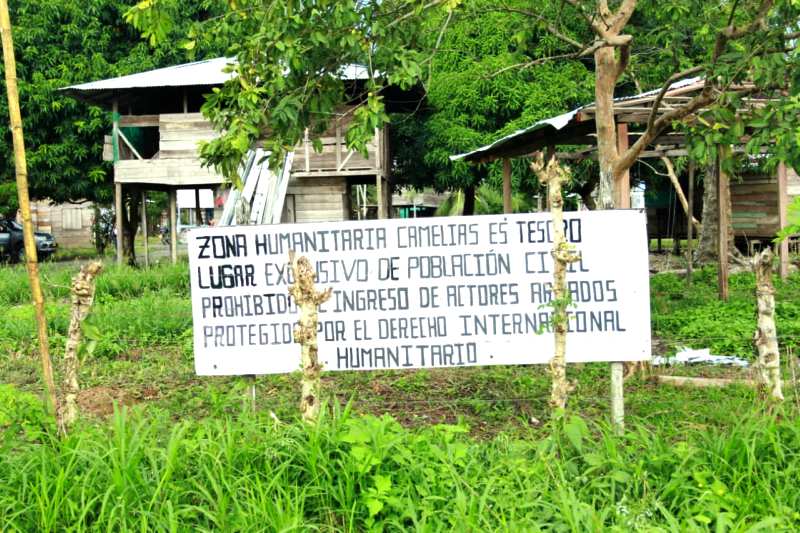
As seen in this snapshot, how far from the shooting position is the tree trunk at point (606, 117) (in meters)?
7.27

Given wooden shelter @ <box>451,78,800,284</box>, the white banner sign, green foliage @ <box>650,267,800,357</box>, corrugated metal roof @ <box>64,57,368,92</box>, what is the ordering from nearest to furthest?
the white banner sign < green foliage @ <box>650,267,800,357</box> < wooden shelter @ <box>451,78,800,284</box> < corrugated metal roof @ <box>64,57,368,92</box>

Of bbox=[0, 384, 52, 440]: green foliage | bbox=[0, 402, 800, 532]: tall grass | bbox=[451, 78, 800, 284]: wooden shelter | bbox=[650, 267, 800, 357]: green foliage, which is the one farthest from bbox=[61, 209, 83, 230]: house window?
bbox=[0, 402, 800, 532]: tall grass

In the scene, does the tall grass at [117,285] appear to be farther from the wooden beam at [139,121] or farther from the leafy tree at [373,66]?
the leafy tree at [373,66]

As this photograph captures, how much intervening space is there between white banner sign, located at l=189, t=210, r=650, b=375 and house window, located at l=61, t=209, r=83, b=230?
39919mm

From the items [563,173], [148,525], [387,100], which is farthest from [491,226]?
[387,100]

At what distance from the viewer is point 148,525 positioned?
3584 millimetres

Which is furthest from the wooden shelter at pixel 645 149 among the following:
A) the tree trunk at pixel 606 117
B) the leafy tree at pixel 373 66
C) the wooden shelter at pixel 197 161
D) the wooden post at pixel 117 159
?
the wooden post at pixel 117 159

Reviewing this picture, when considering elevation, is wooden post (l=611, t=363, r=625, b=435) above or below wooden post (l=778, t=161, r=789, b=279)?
below

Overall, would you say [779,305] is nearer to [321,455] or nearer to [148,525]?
[321,455]

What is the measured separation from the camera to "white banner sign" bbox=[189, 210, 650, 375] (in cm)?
518

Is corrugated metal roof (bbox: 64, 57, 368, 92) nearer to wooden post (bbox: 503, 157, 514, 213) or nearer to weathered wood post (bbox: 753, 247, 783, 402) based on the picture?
wooden post (bbox: 503, 157, 514, 213)

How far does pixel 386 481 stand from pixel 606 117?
15.4 ft

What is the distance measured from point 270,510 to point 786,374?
4848 millimetres

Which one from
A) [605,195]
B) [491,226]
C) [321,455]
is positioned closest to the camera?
[321,455]
